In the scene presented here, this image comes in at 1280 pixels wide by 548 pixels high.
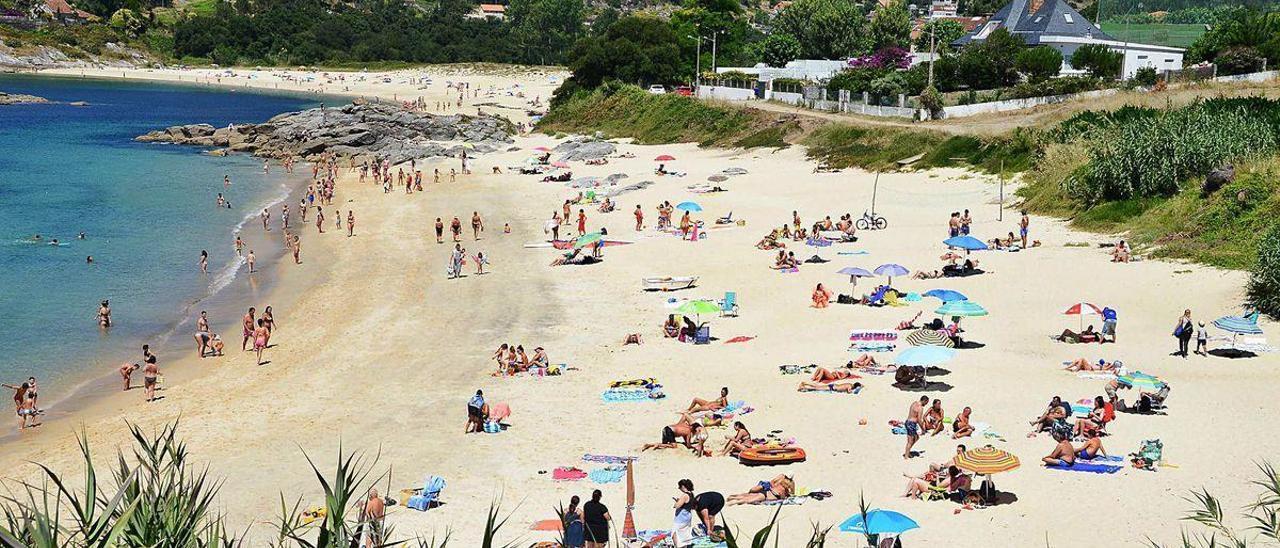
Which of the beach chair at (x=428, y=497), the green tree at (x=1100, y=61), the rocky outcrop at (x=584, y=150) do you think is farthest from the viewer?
the green tree at (x=1100, y=61)

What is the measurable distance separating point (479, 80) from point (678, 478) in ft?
411

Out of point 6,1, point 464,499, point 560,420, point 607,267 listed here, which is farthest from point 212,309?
point 6,1

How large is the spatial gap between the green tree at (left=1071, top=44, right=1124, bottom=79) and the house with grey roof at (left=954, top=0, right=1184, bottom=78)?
40 cm

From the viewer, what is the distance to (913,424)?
1708cm

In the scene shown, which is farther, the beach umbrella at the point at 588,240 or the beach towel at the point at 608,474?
the beach umbrella at the point at 588,240

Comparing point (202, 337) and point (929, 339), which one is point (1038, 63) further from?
point (202, 337)

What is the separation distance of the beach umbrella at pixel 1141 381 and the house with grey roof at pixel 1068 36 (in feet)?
140

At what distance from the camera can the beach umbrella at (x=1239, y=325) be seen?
21016mm

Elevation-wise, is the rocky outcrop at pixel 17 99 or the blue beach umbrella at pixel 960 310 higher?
the blue beach umbrella at pixel 960 310

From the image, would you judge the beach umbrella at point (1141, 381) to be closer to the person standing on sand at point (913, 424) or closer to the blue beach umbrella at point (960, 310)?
the blue beach umbrella at point (960, 310)

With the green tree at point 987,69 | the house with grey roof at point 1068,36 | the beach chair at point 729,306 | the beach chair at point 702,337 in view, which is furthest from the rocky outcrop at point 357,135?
the beach chair at point 702,337

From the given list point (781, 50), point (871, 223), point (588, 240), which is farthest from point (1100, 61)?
point (588, 240)

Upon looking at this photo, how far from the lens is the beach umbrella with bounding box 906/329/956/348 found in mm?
20906

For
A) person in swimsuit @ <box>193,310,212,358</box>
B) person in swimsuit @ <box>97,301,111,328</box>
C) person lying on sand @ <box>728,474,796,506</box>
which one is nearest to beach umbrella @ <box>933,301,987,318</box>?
person lying on sand @ <box>728,474,796,506</box>
